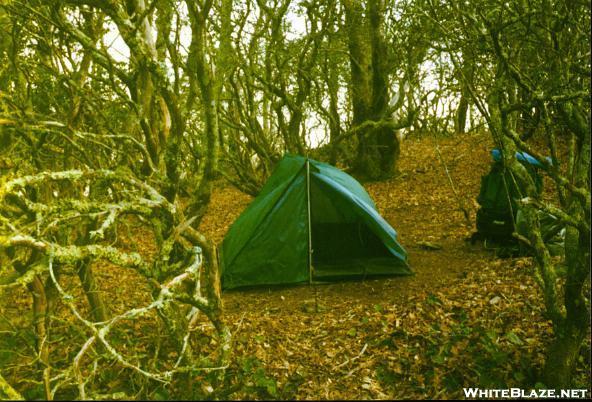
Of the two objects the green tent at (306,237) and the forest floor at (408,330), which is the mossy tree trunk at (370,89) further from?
the green tent at (306,237)

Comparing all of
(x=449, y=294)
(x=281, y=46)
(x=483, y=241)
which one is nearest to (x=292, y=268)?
(x=449, y=294)

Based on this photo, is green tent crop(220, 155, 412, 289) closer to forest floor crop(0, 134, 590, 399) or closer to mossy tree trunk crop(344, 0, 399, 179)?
forest floor crop(0, 134, 590, 399)

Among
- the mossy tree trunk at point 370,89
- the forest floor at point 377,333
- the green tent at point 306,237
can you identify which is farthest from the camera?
the mossy tree trunk at point 370,89

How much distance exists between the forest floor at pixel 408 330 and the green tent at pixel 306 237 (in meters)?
0.29

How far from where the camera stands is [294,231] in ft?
26.4

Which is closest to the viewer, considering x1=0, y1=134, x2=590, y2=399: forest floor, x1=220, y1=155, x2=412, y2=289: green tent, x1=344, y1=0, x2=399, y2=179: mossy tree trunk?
x1=0, y1=134, x2=590, y2=399: forest floor

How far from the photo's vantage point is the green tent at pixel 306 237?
26.4 feet

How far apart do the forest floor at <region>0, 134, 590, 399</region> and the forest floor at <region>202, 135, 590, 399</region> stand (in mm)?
14

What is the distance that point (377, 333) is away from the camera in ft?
20.3

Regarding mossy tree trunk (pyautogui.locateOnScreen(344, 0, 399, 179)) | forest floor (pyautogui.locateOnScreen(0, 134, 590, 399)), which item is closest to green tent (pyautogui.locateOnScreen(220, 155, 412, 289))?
forest floor (pyautogui.locateOnScreen(0, 134, 590, 399))

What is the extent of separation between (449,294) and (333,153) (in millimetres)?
6712

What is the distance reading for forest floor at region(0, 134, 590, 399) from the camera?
5098mm

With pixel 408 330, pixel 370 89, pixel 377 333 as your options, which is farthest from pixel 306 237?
pixel 370 89

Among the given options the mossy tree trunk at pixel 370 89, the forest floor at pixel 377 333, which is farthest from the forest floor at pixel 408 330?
the mossy tree trunk at pixel 370 89
